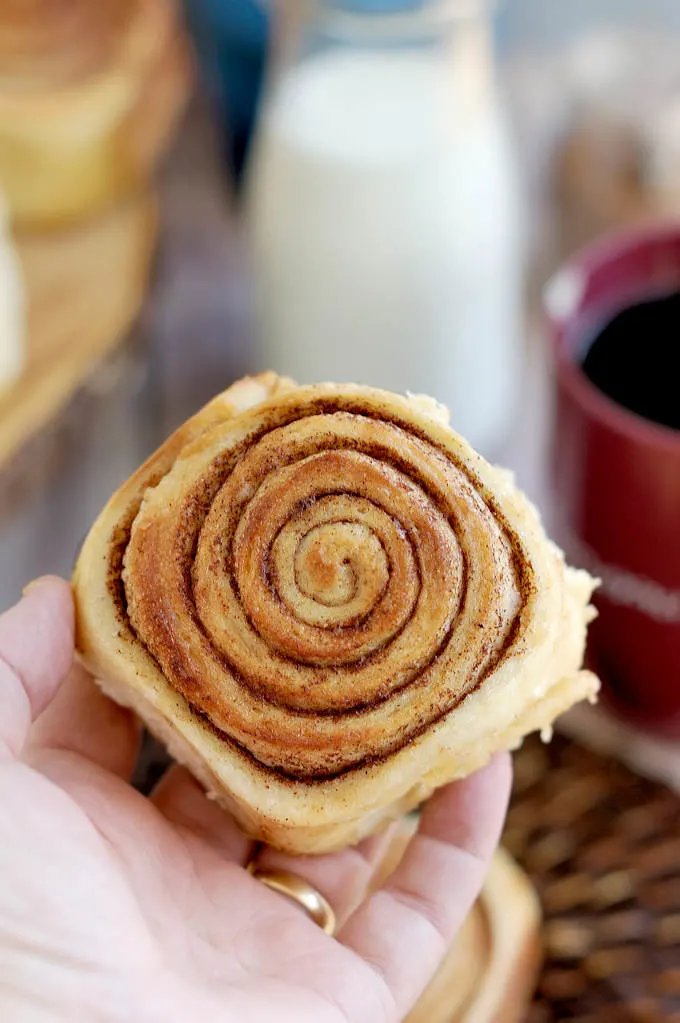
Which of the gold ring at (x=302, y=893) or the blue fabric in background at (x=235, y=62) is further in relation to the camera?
the blue fabric in background at (x=235, y=62)

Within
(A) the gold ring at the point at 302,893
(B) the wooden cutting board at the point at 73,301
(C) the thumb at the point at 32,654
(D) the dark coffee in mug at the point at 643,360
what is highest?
(D) the dark coffee in mug at the point at 643,360

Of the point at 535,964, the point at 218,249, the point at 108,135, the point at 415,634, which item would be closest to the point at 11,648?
the point at 415,634

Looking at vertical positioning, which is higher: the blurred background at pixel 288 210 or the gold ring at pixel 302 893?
the blurred background at pixel 288 210

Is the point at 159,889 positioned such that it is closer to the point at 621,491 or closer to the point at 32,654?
the point at 32,654

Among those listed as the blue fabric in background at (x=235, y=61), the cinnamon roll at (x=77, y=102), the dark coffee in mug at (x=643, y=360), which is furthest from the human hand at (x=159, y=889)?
the blue fabric in background at (x=235, y=61)

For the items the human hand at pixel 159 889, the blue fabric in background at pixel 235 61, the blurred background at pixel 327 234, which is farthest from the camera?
the blue fabric in background at pixel 235 61

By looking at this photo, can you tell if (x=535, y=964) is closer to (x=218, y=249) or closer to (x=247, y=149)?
(x=218, y=249)

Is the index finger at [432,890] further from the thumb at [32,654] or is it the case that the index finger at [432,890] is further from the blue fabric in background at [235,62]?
the blue fabric in background at [235,62]

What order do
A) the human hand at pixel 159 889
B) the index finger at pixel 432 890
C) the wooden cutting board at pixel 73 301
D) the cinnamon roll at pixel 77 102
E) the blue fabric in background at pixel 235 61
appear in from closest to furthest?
the human hand at pixel 159 889 < the index finger at pixel 432 890 < the wooden cutting board at pixel 73 301 < the cinnamon roll at pixel 77 102 < the blue fabric in background at pixel 235 61
